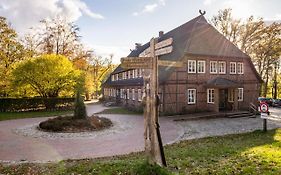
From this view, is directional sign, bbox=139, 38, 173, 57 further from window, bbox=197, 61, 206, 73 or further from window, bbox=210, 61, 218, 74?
window, bbox=210, 61, 218, 74

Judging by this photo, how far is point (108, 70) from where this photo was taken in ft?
174

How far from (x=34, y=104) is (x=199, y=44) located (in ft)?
59.3

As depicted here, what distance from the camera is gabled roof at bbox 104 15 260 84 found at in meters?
19.2

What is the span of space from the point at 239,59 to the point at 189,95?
6813mm

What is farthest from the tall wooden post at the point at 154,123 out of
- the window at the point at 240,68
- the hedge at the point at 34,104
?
the hedge at the point at 34,104

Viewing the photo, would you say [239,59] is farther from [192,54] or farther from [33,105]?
[33,105]

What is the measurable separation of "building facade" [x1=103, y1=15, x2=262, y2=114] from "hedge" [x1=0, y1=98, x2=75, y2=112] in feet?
27.3

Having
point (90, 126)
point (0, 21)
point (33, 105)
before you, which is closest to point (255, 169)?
point (90, 126)

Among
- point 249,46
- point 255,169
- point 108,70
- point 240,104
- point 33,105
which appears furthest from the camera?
point 108,70

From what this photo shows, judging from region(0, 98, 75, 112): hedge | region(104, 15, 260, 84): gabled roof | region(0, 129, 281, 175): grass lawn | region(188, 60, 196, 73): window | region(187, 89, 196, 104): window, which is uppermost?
region(104, 15, 260, 84): gabled roof

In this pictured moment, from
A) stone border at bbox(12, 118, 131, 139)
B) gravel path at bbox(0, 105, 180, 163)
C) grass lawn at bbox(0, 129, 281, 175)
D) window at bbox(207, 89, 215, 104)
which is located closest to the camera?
grass lawn at bbox(0, 129, 281, 175)

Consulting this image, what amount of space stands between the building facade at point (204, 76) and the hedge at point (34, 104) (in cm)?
834

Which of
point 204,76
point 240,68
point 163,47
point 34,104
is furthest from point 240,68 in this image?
point 34,104

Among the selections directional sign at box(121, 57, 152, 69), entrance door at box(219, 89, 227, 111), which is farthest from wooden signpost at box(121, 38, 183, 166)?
entrance door at box(219, 89, 227, 111)
